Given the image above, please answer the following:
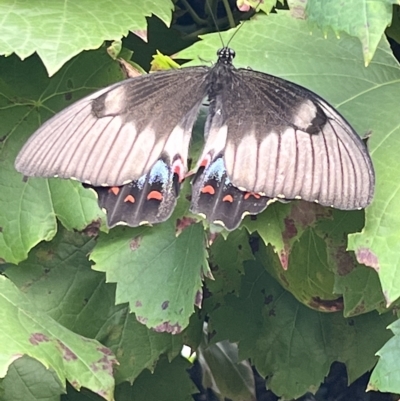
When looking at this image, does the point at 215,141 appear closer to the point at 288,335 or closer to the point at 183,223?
the point at 183,223

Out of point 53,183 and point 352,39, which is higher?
point 352,39

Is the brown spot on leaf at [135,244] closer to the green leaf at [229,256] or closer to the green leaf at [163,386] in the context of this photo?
the green leaf at [229,256]

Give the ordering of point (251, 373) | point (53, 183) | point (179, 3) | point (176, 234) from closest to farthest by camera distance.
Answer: point (176, 234)
point (53, 183)
point (179, 3)
point (251, 373)

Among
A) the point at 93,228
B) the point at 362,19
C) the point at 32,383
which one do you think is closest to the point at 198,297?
the point at 93,228

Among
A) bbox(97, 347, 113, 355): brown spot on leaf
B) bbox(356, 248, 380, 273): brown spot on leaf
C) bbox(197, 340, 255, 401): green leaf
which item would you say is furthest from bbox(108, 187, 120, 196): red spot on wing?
bbox(197, 340, 255, 401): green leaf

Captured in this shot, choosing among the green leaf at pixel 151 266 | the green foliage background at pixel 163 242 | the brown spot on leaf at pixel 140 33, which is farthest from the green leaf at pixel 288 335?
the brown spot on leaf at pixel 140 33

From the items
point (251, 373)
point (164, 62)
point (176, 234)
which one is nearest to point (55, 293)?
point (176, 234)

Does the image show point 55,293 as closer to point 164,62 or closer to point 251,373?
point 164,62
